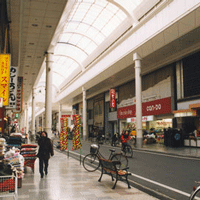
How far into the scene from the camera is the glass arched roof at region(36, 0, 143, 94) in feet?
83.3

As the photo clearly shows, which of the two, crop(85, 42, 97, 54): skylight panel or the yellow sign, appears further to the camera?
crop(85, 42, 97, 54): skylight panel

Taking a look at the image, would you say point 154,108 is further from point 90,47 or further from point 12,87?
point 12,87

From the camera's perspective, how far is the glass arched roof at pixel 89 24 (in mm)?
25375

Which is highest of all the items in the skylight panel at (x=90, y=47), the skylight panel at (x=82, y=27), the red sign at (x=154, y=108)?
the skylight panel at (x=82, y=27)

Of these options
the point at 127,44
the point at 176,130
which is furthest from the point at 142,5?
the point at 176,130

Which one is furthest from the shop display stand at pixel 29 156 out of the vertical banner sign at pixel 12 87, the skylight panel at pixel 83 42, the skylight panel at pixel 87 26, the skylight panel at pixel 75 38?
the skylight panel at pixel 83 42

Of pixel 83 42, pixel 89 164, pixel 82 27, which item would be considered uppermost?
Result: pixel 82 27

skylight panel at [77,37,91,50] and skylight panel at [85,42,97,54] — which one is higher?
skylight panel at [77,37,91,50]

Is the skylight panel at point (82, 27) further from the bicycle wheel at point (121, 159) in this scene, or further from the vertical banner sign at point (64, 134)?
the bicycle wheel at point (121, 159)

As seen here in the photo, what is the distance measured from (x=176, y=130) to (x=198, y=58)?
20.2 ft

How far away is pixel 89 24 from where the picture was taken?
30297 mm

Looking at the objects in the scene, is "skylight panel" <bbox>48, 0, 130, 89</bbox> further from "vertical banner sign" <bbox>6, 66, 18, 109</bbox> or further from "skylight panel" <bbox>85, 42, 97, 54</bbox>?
"vertical banner sign" <bbox>6, 66, 18, 109</bbox>

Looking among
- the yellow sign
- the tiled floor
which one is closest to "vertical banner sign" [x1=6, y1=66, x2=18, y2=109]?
the yellow sign

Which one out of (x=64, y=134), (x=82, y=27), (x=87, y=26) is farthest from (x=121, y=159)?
(x=82, y=27)
